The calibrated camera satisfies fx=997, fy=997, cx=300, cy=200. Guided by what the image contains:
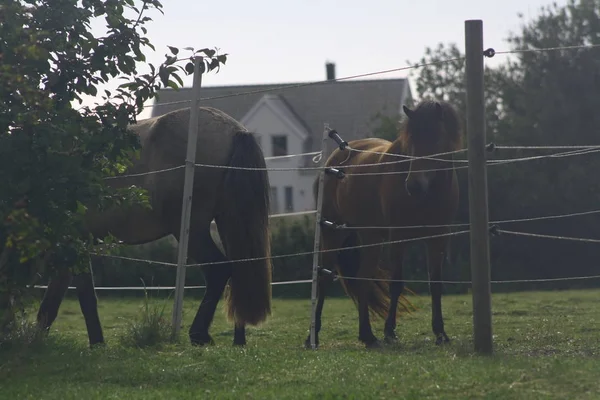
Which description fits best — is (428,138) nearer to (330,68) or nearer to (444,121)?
(444,121)

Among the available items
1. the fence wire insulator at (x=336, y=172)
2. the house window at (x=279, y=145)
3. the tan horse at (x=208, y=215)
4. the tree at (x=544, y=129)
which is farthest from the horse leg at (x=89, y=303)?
the house window at (x=279, y=145)

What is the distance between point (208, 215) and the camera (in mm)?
9305

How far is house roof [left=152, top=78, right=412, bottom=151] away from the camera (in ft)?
132

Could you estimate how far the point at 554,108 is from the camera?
27.5 meters

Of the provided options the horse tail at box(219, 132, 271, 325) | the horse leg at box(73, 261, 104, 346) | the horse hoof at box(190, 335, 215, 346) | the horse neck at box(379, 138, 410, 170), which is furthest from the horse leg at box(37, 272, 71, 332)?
the horse neck at box(379, 138, 410, 170)

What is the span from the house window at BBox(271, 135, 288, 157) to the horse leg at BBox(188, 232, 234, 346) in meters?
31.0

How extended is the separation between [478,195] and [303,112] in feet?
114

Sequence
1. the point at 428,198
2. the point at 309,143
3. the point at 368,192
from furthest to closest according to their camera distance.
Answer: the point at 309,143 < the point at 368,192 < the point at 428,198

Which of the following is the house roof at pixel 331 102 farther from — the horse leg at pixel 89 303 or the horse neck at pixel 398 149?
the horse leg at pixel 89 303

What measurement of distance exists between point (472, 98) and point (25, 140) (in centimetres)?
314

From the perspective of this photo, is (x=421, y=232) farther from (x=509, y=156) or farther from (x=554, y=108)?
(x=554, y=108)

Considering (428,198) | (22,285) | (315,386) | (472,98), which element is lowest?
(315,386)

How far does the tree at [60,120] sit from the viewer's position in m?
6.64

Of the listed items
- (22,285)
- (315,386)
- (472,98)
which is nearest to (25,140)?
(22,285)
